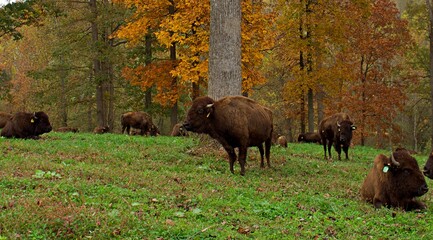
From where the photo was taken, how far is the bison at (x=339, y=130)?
19.3 metres

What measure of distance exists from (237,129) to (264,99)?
4031 centimetres

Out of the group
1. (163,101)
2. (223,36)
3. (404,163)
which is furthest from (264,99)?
(404,163)

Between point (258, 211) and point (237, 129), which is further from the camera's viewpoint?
→ point (237, 129)

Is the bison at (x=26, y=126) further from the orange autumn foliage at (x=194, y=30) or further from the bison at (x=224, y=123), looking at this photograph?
the bison at (x=224, y=123)

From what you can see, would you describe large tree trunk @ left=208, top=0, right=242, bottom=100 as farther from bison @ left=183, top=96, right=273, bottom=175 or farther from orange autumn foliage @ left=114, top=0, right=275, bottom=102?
orange autumn foliage @ left=114, top=0, right=275, bottom=102

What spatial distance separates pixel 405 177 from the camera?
9.90 m

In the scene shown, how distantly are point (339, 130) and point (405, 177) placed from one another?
959cm

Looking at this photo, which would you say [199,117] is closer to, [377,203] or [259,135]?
[259,135]

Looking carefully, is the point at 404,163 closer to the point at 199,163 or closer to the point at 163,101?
the point at 199,163

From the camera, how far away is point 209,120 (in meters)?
12.8

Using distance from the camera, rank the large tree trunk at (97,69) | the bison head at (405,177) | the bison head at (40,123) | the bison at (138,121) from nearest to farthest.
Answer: the bison head at (405,177), the bison head at (40,123), the bison at (138,121), the large tree trunk at (97,69)

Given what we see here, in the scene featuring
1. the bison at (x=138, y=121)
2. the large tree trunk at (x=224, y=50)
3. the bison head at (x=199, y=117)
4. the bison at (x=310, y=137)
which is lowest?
the bison at (x=310, y=137)

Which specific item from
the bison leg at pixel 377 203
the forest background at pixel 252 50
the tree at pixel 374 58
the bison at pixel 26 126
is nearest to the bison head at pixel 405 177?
the bison leg at pixel 377 203

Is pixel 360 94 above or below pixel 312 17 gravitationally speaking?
below
